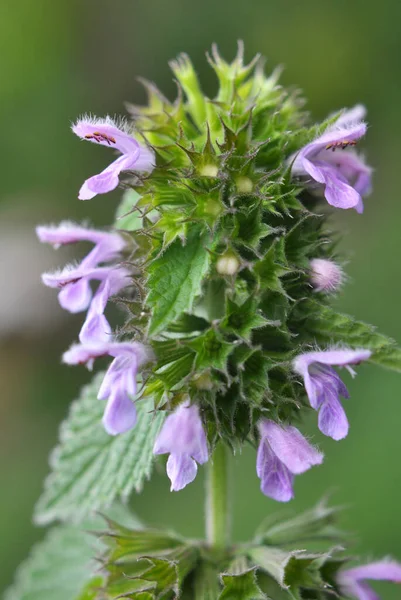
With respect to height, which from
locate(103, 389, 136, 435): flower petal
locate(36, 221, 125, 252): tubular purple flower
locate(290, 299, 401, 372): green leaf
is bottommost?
locate(103, 389, 136, 435): flower petal

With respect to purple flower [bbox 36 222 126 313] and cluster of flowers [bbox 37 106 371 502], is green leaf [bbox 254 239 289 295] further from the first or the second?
purple flower [bbox 36 222 126 313]

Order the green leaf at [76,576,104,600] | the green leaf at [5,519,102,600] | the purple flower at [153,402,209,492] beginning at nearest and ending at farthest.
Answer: the purple flower at [153,402,209,492] → the green leaf at [76,576,104,600] → the green leaf at [5,519,102,600]

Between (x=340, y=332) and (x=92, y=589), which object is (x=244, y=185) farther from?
(x=92, y=589)

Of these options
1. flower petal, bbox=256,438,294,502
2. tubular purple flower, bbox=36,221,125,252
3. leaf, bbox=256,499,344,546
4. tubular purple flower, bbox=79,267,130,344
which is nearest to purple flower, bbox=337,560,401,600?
leaf, bbox=256,499,344,546

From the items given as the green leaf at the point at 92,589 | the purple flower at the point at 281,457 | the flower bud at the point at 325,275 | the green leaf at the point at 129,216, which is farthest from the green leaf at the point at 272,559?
the green leaf at the point at 129,216

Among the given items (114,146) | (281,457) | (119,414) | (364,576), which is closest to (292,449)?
(281,457)
